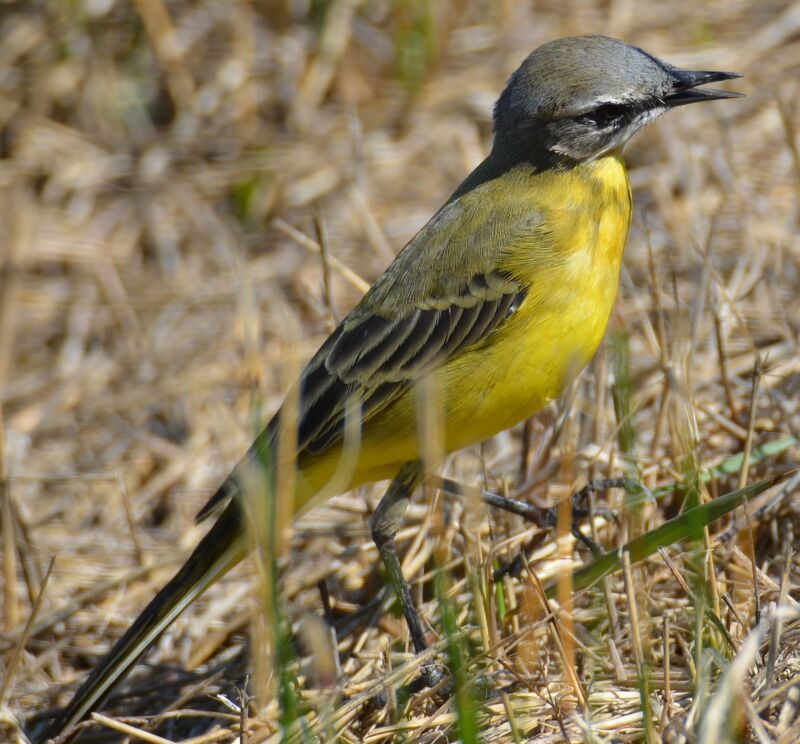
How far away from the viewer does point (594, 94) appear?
16.9ft

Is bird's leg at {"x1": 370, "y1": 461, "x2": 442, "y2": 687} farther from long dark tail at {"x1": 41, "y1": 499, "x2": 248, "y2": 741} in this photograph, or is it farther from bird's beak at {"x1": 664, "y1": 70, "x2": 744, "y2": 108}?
bird's beak at {"x1": 664, "y1": 70, "x2": 744, "y2": 108}

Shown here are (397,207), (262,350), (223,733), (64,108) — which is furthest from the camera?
(64,108)

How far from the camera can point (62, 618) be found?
5762 mm

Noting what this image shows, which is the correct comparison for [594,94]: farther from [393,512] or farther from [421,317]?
[393,512]

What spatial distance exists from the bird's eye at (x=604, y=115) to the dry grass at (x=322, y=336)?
51cm

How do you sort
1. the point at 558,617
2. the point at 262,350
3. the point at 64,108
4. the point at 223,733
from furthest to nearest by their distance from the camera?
1. the point at 64,108
2. the point at 262,350
3. the point at 223,733
4. the point at 558,617

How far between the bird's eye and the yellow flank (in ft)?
0.53

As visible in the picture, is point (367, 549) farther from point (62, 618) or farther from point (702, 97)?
point (702, 97)

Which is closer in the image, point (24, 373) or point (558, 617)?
point (558, 617)

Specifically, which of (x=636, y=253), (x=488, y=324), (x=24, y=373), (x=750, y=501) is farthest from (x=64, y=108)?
(x=750, y=501)

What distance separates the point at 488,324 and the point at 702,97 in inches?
52.9

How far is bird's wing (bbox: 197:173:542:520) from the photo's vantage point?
16.8 feet

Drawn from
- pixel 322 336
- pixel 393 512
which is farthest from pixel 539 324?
pixel 322 336

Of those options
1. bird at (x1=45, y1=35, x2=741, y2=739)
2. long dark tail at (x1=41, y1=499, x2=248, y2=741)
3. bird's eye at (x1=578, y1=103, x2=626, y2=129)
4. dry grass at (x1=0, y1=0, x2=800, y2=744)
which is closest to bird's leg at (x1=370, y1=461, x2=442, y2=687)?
bird at (x1=45, y1=35, x2=741, y2=739)
